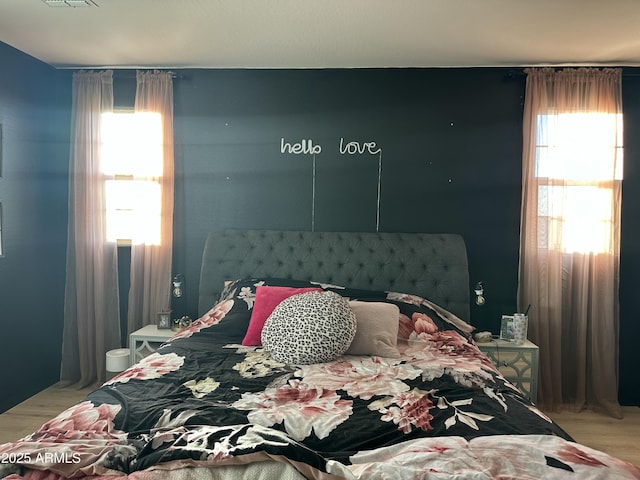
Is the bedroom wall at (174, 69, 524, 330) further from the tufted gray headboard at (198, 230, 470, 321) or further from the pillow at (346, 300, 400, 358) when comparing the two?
the pillow at (346, 300, 400, 358)

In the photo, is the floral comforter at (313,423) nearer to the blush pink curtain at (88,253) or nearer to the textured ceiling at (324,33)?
the blush pink curtain at (88,253)

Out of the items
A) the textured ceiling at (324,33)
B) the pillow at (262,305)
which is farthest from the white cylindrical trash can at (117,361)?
the textured ceiling at (324,33)

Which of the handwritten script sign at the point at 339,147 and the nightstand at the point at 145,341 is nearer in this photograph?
the nightstand at the point at 145,341

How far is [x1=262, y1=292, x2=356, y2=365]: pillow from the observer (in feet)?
8.68

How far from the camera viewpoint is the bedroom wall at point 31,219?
361 centimetres

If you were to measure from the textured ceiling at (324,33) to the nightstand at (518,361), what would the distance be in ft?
6.47

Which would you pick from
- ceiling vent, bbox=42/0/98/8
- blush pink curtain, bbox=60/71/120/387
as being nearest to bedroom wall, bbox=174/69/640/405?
blush pink curtain, bbox=60/71/120/387

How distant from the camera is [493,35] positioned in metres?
3.17

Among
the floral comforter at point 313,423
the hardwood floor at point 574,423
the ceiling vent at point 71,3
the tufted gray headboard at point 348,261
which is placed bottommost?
the hardwood floor at point 574,423

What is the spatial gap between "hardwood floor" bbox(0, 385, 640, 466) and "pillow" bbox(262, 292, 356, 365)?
5.73 feet

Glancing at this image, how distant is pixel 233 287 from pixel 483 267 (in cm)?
186

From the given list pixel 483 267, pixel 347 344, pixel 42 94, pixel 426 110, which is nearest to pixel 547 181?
pixel 483 267

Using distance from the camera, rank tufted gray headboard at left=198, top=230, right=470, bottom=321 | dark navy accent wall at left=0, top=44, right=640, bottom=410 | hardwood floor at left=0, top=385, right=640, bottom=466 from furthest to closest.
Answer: dark navy accent wall at left=0, top=44, right=640, bottom=410, tufted gray headboard at left=198, top=230, right=470, bottom=321, hardwood floor at left=0, top=385, right=640, bottom=466

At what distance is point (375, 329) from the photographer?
292cm
